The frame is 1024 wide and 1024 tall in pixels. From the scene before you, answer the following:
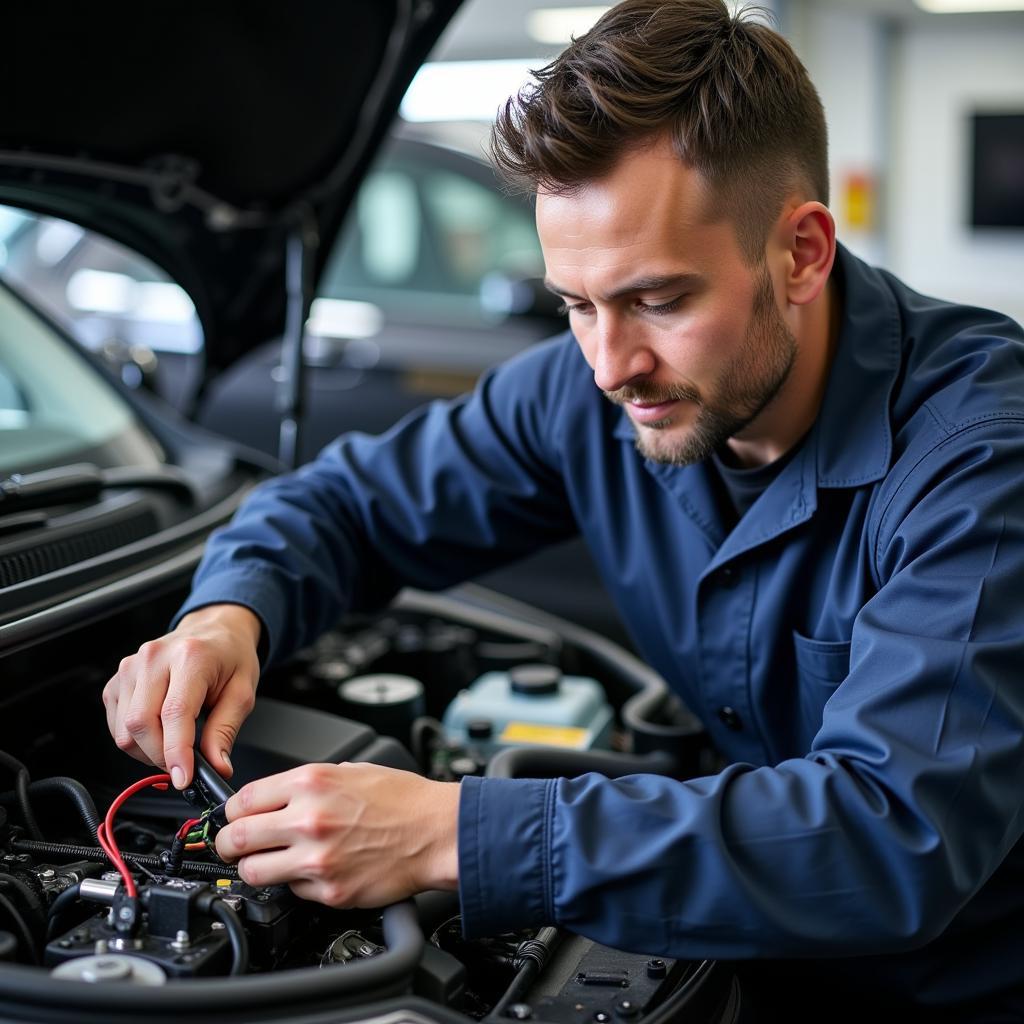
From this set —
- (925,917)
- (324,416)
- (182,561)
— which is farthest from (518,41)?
(925,917)

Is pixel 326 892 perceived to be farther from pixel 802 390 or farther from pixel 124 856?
pixel 802 390

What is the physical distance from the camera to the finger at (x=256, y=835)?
1074 mm

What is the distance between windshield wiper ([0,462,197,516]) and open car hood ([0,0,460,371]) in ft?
1.48

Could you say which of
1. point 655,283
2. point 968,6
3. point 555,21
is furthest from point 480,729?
point 555,21

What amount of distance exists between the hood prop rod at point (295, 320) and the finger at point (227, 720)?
951 millimetres

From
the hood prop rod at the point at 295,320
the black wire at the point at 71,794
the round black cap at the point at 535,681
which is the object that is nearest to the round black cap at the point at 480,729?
the round black cap at the point at 535,681

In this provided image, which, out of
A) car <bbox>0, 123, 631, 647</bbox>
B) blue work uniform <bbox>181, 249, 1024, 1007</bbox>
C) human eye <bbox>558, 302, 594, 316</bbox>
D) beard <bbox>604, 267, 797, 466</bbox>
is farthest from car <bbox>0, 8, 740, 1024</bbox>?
car <bbox>0, 123, 631, 647</bbox>

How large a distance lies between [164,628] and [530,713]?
51 centimetres

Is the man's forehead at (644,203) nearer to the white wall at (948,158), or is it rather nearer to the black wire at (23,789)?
the black wire at (23,789)

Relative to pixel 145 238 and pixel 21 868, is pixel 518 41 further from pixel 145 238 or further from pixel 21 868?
pixel 21 868

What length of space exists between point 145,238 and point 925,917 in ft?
5.50

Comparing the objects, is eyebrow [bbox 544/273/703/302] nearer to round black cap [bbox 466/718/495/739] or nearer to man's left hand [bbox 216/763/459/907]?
man's left hand [bbox 216/763/459/907]

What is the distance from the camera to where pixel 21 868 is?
117cm

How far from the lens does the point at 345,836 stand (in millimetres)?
1070
